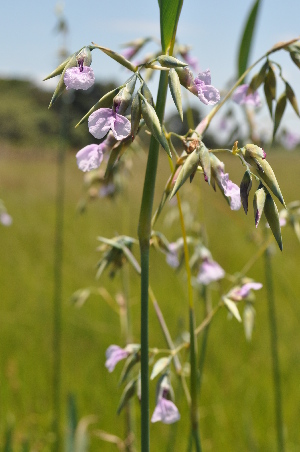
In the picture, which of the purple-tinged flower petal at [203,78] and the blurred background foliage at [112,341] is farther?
the blurred background foliage at [112,341]

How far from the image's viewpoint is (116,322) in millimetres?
3021

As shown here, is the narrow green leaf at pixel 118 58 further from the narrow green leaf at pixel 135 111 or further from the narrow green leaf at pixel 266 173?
the narrow green leaf at pixel 266 173

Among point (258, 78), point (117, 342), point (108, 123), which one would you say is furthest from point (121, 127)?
point (117, 342)

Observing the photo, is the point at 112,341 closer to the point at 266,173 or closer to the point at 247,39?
the point at 247,39

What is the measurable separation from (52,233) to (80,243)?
2.15 ft

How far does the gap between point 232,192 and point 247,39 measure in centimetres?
35

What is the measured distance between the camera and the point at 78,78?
1.32ft

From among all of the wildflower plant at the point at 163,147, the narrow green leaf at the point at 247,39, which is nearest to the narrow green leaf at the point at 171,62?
the wildflower plant at the point at 163,147

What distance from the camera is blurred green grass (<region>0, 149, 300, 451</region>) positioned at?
1.69 metres

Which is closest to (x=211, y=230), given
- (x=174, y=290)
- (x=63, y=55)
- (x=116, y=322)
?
(x=174, y=290)

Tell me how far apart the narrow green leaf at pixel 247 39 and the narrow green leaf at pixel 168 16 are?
0.27 meters

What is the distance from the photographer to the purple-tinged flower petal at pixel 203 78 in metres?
0.44

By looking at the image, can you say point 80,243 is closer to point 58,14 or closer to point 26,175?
point 58,14

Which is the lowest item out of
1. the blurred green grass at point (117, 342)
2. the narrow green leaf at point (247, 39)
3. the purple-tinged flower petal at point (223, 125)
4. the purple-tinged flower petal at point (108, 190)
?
the blurred green grass at point (117, 342)
